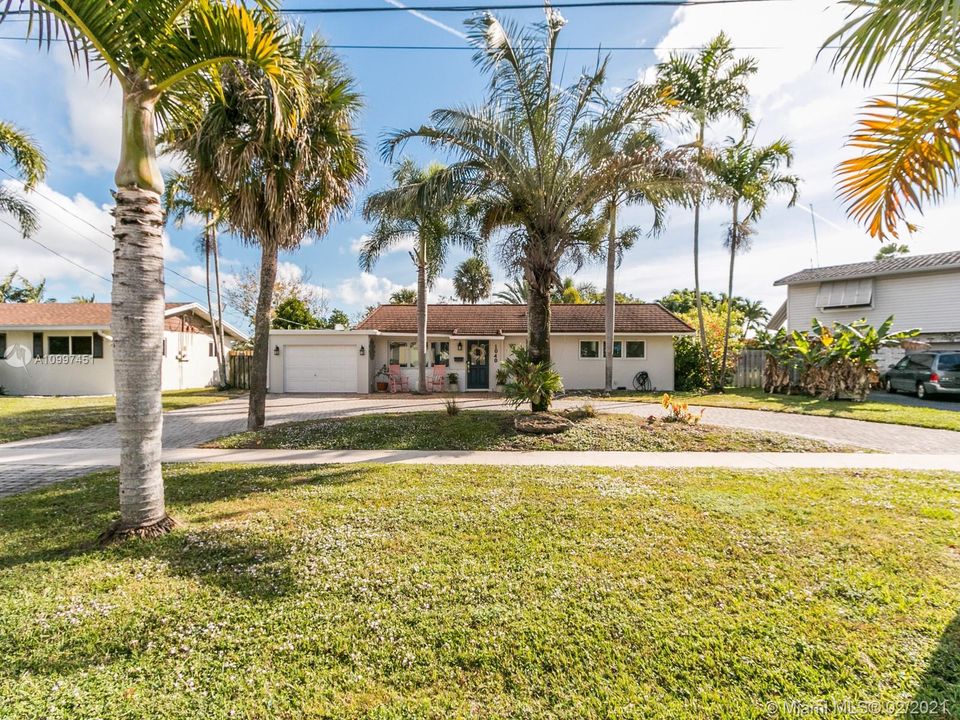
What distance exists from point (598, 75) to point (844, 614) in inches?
389

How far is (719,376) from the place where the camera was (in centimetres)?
1950

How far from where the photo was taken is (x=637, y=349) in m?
20.0

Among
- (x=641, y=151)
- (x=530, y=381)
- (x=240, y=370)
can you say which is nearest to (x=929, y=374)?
(x=641, y=151)

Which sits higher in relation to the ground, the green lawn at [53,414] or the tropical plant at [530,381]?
the tropical plant at [530,381]

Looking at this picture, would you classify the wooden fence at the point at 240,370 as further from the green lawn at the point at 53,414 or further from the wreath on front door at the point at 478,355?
the wreath on front door at the point at 478,355

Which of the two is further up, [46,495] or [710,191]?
[710,191]

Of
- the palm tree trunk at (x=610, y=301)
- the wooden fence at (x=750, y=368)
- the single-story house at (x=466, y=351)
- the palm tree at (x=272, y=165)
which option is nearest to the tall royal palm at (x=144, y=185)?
the palm tree at (x=272, y=165)

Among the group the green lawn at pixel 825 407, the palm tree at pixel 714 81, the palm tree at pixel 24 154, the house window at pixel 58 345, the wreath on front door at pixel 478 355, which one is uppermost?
the palm tree at pixel 714 81

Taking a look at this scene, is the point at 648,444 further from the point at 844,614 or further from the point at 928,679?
the point at 928,679

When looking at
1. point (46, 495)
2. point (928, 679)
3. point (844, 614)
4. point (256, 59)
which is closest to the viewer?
point (928, 679)

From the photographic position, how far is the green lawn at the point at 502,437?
27.7 ft

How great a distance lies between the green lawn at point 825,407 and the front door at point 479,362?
6104mm

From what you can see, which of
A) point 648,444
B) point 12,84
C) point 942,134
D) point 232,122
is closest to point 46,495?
point 232,122

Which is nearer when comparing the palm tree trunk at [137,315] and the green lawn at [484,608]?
the green lawn at [484,608]
